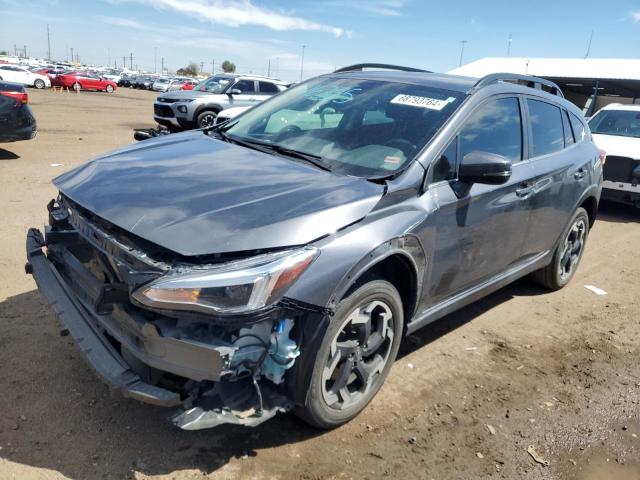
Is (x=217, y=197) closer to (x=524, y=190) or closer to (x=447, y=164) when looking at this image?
(x=447, y=164)

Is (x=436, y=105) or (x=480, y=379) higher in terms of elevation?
(x=436, y=105)

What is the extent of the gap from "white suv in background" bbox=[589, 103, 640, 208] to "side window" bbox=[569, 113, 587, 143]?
4374 millimetres

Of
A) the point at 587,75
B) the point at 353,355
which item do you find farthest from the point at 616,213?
the point at 587,75

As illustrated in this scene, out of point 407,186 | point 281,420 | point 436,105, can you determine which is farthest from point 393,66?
point 281,420

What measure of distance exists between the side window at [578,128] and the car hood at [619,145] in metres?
4.27

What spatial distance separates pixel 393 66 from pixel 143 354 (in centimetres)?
329

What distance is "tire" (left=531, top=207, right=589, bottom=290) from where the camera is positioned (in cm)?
503

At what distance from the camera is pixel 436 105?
3473 mm

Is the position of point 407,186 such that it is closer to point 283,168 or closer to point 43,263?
point 283,168

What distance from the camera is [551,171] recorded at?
434 centimetres

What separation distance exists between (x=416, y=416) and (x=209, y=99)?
1292 cm

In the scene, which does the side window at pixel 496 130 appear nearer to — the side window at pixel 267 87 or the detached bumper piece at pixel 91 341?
the detached bumper piece at pixel 91 341

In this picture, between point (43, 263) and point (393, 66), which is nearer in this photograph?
point (43, 263)

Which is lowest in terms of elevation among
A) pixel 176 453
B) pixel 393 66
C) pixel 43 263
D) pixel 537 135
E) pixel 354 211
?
pixel 176 453
